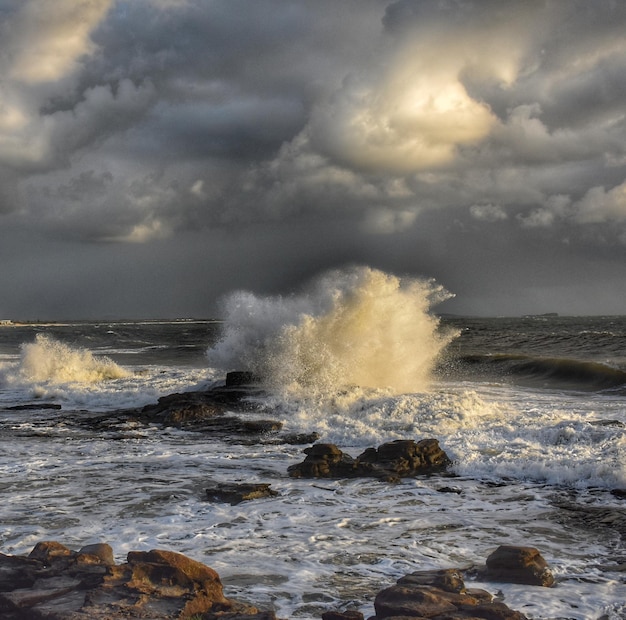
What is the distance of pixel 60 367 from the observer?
25.1 metres

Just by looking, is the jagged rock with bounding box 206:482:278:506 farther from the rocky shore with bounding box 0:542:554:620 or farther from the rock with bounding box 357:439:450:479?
the rocky shore with bounding box 0:542:554:620

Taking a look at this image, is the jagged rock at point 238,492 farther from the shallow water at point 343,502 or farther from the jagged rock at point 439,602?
the jagged rock at point 439,602

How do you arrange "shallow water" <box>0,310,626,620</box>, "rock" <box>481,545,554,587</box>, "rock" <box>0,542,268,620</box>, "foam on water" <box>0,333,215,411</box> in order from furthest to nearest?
"foam on water" <box>0,333,215,411</box> → "shallow water" <box>0,310,626,620</box> → "rock" <box>481,545,554,587</box> → "rock" <box>0,542,268,620</box>

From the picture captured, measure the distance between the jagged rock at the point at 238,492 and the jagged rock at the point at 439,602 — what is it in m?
3.32

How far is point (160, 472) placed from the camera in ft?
31.8

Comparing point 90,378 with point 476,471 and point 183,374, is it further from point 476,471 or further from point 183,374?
point 476,471

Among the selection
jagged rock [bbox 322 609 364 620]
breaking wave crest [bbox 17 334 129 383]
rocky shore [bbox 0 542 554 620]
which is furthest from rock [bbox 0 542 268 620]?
breaking wave crest [bbox 17 334 129 383]

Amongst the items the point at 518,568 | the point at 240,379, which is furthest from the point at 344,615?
the point at 240,379

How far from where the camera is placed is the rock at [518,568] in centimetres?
541

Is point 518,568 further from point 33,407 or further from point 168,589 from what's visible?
point 33,407

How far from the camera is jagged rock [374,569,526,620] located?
4.48 metres

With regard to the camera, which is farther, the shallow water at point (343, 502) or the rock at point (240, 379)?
the rock at point (240, 379)

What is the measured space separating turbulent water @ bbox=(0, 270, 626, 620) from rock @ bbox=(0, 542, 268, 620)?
1.70 feet

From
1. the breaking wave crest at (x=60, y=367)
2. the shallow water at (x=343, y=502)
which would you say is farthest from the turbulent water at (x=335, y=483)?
the breaking wave crest at (x=60, y=367)
